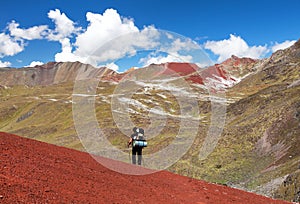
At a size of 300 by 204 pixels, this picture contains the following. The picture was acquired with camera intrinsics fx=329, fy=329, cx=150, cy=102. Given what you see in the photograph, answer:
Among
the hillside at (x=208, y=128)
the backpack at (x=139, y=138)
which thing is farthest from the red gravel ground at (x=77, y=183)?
the backpack at (x=139, y=138)

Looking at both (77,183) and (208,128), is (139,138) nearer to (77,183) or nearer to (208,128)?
(77,183)


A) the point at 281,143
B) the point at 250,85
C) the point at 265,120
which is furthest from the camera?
the point at 250,85

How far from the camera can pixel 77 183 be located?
11.8 metres

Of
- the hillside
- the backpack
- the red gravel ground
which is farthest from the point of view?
the backpack

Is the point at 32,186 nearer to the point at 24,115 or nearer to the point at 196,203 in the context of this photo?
the point at 196,203

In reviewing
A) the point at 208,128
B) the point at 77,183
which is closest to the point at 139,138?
the point at 77,183

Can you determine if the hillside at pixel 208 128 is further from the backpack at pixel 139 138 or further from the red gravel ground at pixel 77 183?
the red gravel ground at pixel 77 183

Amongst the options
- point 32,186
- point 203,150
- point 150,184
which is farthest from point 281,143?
point 32,186

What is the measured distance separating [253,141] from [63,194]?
139ft

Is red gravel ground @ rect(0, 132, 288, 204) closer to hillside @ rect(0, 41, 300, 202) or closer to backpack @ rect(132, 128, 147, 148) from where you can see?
hillside @ rect(0, 41, 300, 202)

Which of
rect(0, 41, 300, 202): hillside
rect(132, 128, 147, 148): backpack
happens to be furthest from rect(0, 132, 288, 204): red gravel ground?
rect(132, 128, 147, 148): backpack

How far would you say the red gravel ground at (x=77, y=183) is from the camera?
10.1 meters

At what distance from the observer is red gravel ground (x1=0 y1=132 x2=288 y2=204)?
10117 millimetres

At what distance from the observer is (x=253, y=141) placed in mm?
48562
